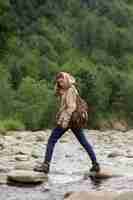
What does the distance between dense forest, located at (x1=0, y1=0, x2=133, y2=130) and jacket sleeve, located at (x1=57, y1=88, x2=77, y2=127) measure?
2213 cm

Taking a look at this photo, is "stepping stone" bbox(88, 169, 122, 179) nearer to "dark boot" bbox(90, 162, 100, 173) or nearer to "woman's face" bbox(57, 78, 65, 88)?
"dark boot" bbox(90, 162, 100, 173)

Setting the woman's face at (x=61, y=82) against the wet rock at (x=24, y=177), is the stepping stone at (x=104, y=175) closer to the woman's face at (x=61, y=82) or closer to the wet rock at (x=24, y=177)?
the wet rock at (x=24, y=177)

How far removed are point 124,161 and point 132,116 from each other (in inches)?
1705

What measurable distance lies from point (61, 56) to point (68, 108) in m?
58.1

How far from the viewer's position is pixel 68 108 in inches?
401

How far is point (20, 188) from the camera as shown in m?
9.13

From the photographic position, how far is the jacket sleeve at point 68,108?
33.4 ft

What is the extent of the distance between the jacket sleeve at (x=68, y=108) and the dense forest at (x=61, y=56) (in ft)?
72.6

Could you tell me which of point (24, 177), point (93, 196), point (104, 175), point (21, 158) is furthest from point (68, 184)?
point (21, 158)

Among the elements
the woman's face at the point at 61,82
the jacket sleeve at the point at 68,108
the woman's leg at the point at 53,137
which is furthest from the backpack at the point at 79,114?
the woman's face at the point at 61,82

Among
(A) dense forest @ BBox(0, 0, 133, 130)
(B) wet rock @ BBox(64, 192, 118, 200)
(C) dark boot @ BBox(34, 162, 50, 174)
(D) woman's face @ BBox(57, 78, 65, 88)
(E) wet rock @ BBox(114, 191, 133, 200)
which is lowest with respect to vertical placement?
(A) dense forest @ BBox(0, 0, 133, 130)

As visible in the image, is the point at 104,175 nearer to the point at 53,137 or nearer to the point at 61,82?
the point at 53,137

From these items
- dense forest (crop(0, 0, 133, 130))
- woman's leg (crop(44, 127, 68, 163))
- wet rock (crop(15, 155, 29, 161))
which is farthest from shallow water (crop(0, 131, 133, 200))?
dense forest (crop(0, 0, 133, 130))

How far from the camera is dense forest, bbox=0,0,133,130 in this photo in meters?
40.8
